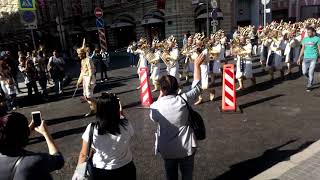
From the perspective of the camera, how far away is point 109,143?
3469 mm

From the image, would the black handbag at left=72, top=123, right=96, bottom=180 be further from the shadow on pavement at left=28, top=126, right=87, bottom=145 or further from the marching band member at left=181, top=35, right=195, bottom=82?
the marching band member at left=181, top=35, right=195, bottom=82

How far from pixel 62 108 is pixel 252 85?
6745mm

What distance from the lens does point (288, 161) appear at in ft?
18.0

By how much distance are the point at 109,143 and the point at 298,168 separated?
10.6 ft

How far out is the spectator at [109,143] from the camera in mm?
3393

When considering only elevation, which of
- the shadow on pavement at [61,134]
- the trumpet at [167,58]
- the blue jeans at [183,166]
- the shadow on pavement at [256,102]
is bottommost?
the shadow on pavement at [61,134]

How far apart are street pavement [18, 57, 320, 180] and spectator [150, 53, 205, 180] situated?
4.63ft

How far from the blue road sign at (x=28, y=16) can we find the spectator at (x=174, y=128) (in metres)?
10.1

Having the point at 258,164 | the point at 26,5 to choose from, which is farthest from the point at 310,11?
the point at 258,164

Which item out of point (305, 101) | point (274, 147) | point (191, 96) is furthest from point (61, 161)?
point (305, 101)

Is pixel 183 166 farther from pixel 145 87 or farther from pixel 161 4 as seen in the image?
pixel 161 4

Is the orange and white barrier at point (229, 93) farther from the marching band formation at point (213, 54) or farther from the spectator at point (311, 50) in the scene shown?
the spectator at point (311, 50)

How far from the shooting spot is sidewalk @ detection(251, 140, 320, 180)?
490cm

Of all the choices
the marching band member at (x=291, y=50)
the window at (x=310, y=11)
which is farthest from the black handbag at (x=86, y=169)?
the window at (x=310, y=11)
